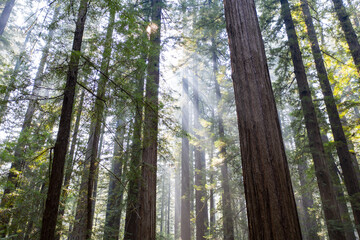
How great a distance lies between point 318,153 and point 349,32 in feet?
17.9

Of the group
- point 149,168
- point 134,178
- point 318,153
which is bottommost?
point 134,178

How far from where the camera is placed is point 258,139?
2.44 meters

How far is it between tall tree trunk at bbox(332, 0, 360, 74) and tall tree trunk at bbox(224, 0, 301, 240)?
7.79 m

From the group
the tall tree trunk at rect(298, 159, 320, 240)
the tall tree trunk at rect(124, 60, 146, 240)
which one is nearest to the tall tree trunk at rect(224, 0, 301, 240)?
the tall tree trunk at rect(124, 60, 146, 240)

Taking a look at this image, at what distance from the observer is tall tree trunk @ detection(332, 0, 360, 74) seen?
8297mm

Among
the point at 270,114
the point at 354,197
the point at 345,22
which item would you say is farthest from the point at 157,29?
the point at 354,197

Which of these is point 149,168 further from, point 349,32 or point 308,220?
point 349,32

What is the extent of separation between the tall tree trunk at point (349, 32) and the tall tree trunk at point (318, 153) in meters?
2.42

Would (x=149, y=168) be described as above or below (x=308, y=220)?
above

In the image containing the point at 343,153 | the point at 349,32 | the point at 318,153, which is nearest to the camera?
the point at 318,153

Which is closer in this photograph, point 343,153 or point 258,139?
point 258,139

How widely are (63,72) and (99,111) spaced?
48.8 inches

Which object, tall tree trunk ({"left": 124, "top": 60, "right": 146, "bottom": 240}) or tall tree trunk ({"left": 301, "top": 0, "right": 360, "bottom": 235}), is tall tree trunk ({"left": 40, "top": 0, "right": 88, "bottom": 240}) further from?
tall tree trunk ({"left": 301, "top": 0, "right": 360, "bottom": 235})

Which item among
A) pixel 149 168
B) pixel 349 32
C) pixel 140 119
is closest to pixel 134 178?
pixel 149 168
